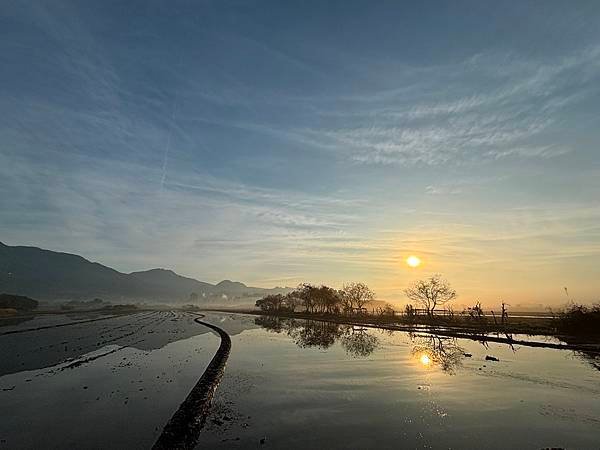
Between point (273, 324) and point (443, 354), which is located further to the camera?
point (273, 324)

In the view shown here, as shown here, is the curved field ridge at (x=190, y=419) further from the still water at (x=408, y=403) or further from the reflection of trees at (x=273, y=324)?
the reflection of trees at (x=273, y=324)

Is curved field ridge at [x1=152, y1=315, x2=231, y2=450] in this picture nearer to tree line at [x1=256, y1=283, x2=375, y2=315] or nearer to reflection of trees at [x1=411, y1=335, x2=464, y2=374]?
reflection of trees at [x1=411, y1=335, x2=464, y2=374]

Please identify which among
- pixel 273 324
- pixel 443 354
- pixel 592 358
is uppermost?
pixel 273 324

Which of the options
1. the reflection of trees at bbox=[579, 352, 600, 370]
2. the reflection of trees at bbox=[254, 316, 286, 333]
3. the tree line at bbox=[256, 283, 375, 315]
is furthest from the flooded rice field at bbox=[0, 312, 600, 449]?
the tree line at bbox=[256, 283, 375, 315]

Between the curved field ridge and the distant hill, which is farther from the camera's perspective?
the distant hill

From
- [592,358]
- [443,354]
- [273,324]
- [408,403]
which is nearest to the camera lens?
[408,403]

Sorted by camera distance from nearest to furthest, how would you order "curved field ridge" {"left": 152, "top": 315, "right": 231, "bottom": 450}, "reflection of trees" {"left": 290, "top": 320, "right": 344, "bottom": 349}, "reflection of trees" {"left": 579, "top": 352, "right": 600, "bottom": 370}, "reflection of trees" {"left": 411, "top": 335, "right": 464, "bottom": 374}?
"curved field ridge" {"left": 152, "top": 315, "right": 231, "bottom": 450} < "reflection of trees" {"left": 579, "top": 352, "right": 600, "bottom": 370} < "reflection of trees" {"left": 411, "top": 335, "right": 464, "bottom": 374} < "reflection of trees" {"left": 290, "top": 320, "right": 344, "bottom": 349}

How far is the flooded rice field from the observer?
14430 mm

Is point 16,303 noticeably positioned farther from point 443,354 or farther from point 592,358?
point 592,358

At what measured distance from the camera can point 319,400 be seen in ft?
65.7

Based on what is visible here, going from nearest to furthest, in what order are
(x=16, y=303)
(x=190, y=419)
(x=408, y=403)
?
(x=190, y=419) < (x=408, y=403) < (x=16, y=303)

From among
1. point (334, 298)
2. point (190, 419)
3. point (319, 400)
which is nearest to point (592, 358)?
point (319, 400)

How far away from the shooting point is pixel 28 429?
15.4 metres

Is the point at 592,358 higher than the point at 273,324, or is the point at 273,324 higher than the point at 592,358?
the point at 273,324
